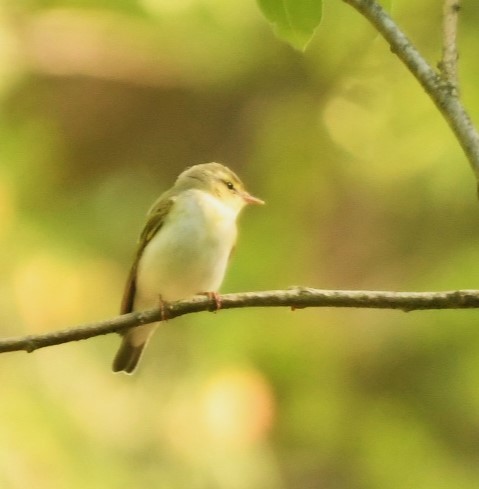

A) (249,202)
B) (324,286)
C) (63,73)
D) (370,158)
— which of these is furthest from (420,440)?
(63,73)

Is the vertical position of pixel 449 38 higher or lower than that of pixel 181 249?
higher

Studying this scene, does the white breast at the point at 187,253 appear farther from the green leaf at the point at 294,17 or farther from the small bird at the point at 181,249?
the green leaf at the point at 294,17

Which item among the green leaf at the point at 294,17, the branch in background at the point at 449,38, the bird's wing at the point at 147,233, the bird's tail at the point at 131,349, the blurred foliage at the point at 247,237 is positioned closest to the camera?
the green leaf at the point at 294,17

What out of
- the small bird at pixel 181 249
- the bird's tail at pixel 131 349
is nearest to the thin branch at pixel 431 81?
the small bird at pixel 181 249

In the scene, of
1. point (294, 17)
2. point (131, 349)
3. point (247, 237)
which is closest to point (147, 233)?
point (131, 349)

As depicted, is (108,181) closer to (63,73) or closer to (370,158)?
(63,73)

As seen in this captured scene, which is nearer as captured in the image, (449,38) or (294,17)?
(294,17)

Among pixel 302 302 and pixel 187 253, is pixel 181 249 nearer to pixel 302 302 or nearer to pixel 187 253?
pixel 187 253
